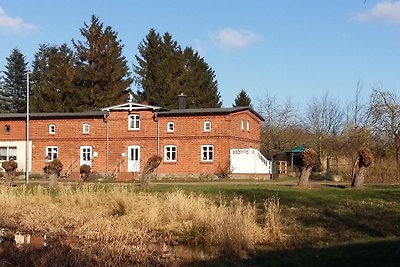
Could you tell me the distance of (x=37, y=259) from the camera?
11531mm

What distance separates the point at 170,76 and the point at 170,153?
82.1ft

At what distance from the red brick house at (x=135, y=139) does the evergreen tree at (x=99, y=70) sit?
57.8ft

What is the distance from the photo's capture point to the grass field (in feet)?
38.5

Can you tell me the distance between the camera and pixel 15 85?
281 ft

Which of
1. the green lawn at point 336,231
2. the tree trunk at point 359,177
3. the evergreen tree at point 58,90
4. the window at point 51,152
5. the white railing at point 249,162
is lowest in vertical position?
the green lawn at point 336,231

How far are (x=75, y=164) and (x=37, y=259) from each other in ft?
132

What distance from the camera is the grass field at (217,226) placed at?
11.7 meters

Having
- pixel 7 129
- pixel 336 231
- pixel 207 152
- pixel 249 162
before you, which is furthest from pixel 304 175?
pixel 7 129

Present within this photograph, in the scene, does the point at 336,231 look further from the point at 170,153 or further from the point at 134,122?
the point at 134,122

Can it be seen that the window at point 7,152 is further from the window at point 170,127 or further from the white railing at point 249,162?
the white railing at point 249,162

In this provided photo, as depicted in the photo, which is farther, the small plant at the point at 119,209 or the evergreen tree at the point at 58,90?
the evergreen tree at the point at 58,90

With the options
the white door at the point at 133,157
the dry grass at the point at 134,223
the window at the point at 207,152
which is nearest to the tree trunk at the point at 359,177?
the dry grass at the point at 134,223

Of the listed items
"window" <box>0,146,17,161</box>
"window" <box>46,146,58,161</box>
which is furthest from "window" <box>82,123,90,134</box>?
"window" <box>0,146,17,161</box>

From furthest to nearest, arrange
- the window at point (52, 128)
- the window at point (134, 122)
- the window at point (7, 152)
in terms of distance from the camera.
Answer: the window at point (7, 152) → the window at point (52, 128) → the window at point (134, 122)
